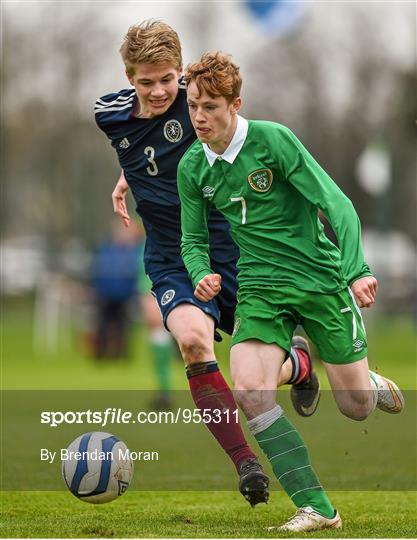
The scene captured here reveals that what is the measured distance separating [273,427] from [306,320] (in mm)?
536

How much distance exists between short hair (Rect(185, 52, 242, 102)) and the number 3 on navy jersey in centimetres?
96

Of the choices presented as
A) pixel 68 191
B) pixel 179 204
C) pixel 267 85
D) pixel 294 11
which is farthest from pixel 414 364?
pixel 267 85

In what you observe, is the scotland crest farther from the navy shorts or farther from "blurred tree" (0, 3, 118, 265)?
"blurred tree" (0, 3, 118, 265)

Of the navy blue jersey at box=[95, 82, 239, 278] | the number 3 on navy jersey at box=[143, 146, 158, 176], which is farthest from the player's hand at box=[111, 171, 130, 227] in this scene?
the number 3 on navy jersey at box=[143, 146, 158, 176]

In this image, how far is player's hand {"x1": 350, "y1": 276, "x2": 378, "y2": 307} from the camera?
212 inches

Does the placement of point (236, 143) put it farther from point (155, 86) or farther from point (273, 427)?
point (273, 427)

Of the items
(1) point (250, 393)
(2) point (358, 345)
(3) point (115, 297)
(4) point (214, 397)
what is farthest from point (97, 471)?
(3) point (115, 297)

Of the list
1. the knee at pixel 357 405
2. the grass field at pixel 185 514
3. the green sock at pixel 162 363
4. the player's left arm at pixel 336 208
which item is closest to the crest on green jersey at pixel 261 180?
the player's left arm at pixel 336 208

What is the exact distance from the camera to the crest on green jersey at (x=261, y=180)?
18.7ft

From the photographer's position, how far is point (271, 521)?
5965 millimetres

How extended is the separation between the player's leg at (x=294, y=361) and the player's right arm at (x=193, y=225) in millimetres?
585

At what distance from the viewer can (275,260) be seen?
5.71 m

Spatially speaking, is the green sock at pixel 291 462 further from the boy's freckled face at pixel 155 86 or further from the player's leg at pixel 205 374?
the boy's freckled face at pixel 155 86

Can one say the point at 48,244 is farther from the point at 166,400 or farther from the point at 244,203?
the point at 244,203
